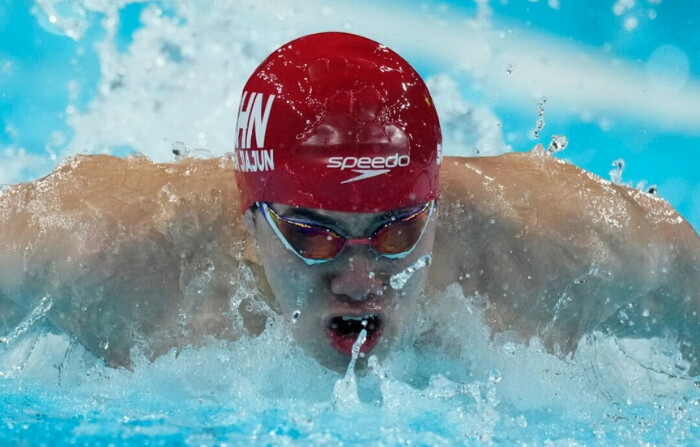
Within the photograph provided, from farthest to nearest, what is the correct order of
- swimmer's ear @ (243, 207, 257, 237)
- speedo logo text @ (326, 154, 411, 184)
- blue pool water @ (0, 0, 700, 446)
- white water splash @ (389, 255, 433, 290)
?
blue pool water @ (0, 0, 700, 446) → swimmer's ear @ (243, 207, 257, 237) → white water splash @ (389, 255, 433, 290) → speedo logo text @ (326, 154, 411, 184)

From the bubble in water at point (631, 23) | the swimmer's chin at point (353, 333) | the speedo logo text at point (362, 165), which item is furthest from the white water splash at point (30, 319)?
the bubble in water at point (631, 23)

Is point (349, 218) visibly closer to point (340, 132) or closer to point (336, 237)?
point (336, 237)

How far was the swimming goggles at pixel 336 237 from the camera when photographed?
2.04 meters

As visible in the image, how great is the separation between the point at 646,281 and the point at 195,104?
115 inches

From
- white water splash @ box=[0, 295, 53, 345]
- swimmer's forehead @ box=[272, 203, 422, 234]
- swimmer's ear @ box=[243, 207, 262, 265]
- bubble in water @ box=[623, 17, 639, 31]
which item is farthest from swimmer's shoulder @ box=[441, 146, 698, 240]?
bubble in water @ box=[623, 17, 639, 31]

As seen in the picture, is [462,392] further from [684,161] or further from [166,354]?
[684,161]

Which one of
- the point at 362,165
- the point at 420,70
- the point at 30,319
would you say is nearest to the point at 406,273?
the point at 362,165

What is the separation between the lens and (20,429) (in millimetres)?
2000

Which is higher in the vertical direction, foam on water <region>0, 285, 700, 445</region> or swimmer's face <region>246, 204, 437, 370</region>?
swimmer's face <region>246, 204, 437, 370</region>

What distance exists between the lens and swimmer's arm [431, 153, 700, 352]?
239 centimetres

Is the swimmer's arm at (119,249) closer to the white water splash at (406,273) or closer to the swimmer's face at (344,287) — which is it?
the swimmer's face at (344,287)

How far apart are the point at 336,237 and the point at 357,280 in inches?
4.6

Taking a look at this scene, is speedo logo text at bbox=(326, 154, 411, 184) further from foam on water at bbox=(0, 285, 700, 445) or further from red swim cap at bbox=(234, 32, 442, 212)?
foam on water at bbox=(0, 285, 700, 445)

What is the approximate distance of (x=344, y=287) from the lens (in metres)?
2.05
